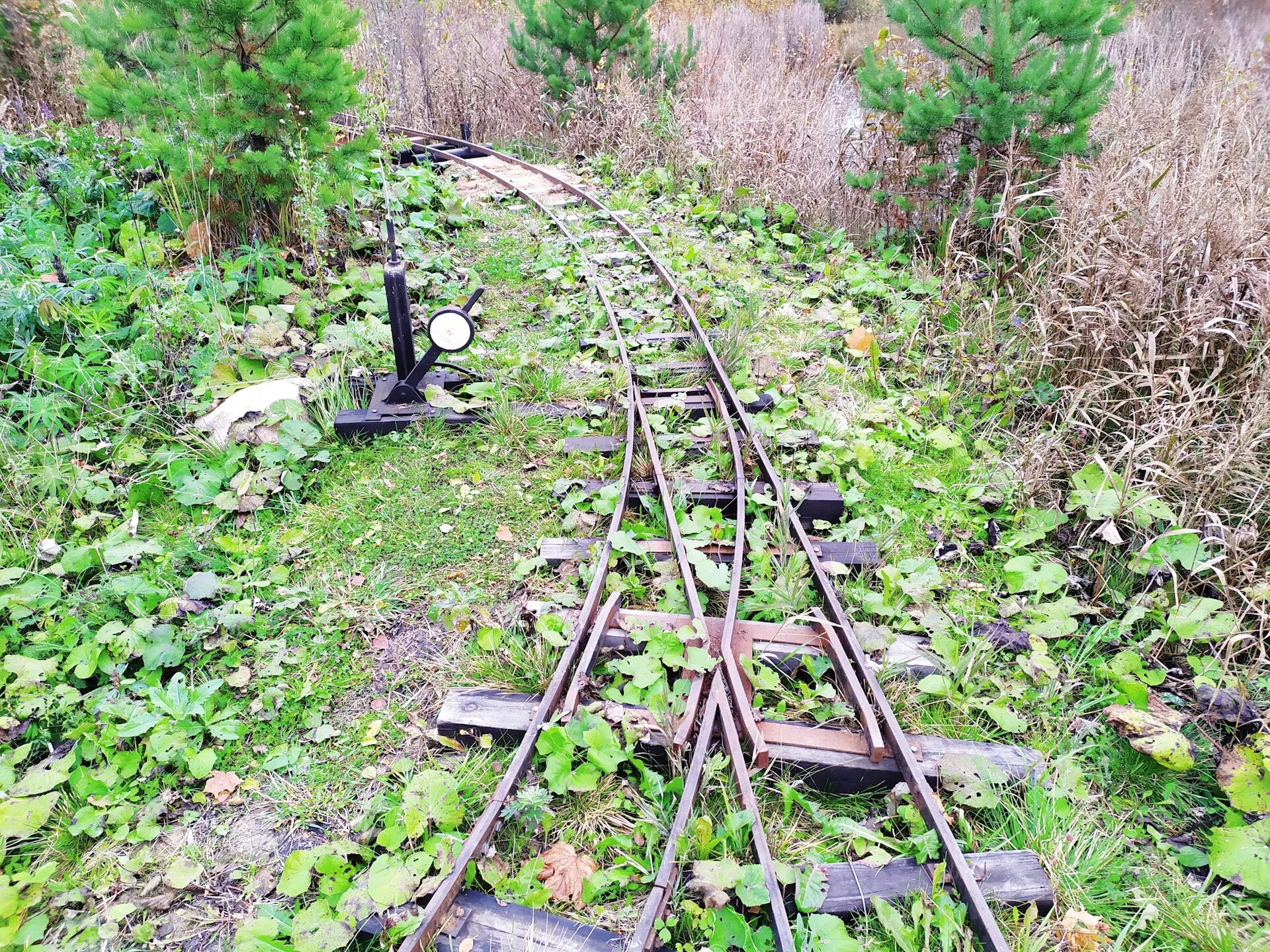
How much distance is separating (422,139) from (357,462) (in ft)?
28.9

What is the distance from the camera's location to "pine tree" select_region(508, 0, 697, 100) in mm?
11148

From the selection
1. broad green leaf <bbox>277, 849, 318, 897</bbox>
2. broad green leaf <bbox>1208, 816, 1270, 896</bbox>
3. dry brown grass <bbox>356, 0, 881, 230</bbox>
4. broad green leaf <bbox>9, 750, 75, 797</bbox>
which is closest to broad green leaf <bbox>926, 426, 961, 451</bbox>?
broad green leaf <bbox>1208, 816, 1270, 896</bbox>

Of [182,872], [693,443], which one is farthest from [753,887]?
[693,443]

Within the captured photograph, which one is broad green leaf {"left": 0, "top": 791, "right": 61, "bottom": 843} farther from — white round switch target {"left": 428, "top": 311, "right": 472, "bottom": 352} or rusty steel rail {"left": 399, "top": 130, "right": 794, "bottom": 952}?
white round switch target {"left": 428, "top": 311, "right": 472, "bottom": 352}

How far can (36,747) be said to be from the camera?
2809 mm

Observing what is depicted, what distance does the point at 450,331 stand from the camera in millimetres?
4379

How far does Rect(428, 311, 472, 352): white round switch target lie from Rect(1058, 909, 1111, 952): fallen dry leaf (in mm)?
3772

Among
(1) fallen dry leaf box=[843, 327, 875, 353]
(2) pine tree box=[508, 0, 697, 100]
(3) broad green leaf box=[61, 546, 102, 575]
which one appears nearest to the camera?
(3) broad green leaf box=[61, 546, 102, 575]

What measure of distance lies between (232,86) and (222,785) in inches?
196

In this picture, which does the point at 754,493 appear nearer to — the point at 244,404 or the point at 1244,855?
the point at 1244,855

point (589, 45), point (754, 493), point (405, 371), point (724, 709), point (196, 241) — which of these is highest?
point (589, 45)

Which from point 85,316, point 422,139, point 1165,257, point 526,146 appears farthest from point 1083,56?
point 422,139

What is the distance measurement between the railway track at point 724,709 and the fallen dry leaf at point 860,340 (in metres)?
1.32

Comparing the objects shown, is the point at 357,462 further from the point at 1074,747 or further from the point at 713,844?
the point at 1074,747
